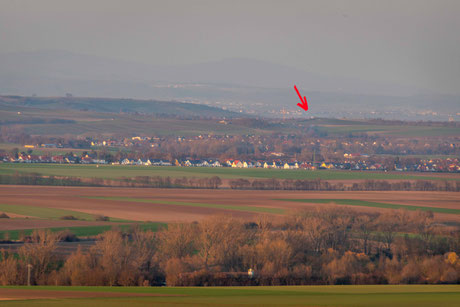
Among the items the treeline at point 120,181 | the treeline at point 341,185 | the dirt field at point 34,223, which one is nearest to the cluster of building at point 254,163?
the treeline at point 341,185

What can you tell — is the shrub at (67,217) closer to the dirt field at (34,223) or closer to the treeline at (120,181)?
the dirt field at (34,223)

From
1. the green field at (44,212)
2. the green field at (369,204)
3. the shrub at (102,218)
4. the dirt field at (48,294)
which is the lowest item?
→ the shrub at (102,218)

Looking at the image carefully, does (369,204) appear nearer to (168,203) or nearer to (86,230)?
(168,203)

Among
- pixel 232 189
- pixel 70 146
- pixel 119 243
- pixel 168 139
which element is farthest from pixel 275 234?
pixel 168 139

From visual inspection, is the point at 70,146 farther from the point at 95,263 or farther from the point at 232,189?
the point at 95,263

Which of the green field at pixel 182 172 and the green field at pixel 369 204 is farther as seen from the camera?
the green field at pixel 182 172

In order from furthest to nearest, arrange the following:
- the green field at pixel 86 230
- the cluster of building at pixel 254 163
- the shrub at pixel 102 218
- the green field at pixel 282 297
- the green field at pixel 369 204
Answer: the cluster of building at pixel 254 163 < the green field at pixel 369 204 < the shrub at pixel 102 218 < the green field at pixel 86 230 < the green field at pixel 282 297

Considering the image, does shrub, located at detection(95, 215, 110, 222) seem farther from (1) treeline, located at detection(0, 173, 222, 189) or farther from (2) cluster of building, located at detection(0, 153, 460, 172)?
(2) cluster of building, located at detection(0, 153, 460, 172)
